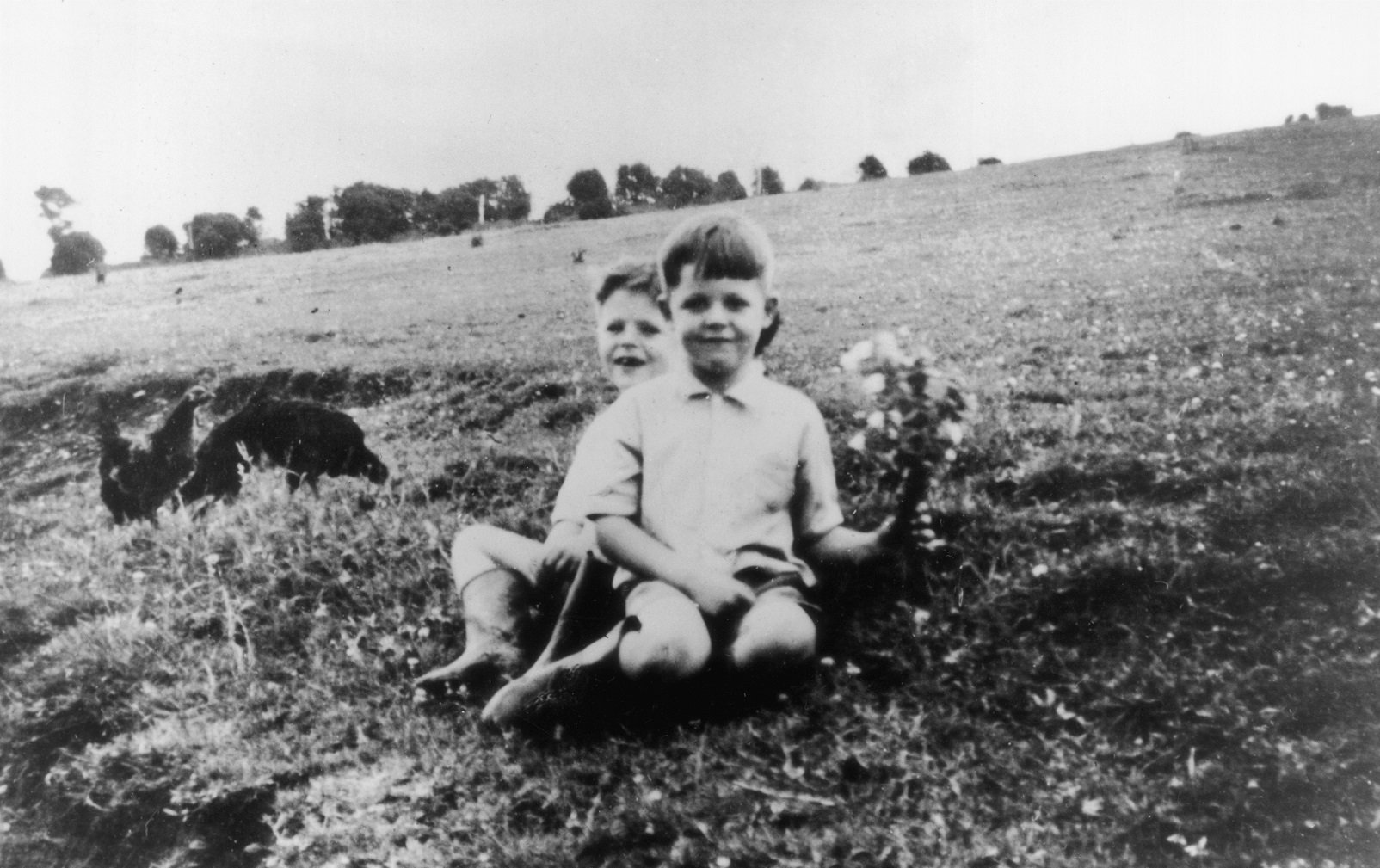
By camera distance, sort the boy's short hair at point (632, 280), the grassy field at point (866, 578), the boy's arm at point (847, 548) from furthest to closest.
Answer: the boy's short hair at point (632, 280), the boy's arm at point (847, 548), the grassy field at point (866, 578)

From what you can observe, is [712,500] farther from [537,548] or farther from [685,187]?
[685,187]

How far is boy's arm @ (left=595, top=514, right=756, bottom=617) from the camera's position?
2.54 meters

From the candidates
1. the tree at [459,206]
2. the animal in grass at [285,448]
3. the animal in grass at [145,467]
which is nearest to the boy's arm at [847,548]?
the animal in grass at [285,448]

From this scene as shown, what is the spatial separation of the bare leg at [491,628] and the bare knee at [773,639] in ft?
2.60

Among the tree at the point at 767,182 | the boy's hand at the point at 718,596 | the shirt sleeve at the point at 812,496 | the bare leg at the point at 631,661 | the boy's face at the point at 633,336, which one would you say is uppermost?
the tree at the point at 767,182

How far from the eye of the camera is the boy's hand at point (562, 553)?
2828 mm

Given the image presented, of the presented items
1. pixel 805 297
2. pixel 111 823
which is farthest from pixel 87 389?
pixel 805 297

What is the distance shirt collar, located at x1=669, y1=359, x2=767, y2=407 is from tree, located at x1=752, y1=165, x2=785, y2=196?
3.66 ft

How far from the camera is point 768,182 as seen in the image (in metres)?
3.58

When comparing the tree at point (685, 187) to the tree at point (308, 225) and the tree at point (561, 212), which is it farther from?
the tree at point (308, 225)

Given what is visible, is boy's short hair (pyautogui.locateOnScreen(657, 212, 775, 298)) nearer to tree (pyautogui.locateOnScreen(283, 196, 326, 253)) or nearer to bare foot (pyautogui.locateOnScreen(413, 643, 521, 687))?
bare foot (pyautogui.locateOnScreen(413, 643, 521, 687))

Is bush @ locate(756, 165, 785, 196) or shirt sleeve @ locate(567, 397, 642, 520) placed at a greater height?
bush @ locate(756, 165, 785, 196)

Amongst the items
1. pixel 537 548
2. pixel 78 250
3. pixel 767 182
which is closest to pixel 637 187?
pixel 767 182

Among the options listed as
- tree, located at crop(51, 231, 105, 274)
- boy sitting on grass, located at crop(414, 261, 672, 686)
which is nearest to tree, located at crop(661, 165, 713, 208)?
boy sitting on grass, located at crop(414, 261, 672, 686)
